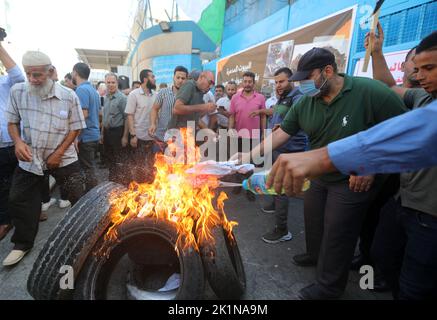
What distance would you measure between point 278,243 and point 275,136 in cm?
163

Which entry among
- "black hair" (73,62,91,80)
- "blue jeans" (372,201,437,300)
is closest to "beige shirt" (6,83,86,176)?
"black hair" (73,62,91,80)

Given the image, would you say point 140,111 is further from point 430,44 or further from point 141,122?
point 430,44

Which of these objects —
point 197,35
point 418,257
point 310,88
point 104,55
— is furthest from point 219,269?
point 104,55

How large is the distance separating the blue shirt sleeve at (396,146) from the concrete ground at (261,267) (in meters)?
2.02

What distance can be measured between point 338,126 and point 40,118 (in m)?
3.19

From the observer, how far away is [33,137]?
296 cm

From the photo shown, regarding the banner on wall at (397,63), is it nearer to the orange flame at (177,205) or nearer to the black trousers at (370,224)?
the black trousers at (370,224)

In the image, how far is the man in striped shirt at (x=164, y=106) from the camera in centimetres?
474

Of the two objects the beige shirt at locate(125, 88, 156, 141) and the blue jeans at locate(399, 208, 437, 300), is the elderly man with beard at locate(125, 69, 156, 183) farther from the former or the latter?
the blue jeans at locate(399, 208, 437, 300)

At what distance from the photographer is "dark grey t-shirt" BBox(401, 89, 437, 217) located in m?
1.82

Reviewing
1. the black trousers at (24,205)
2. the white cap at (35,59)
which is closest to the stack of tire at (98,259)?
the black trousers at (24,205)
